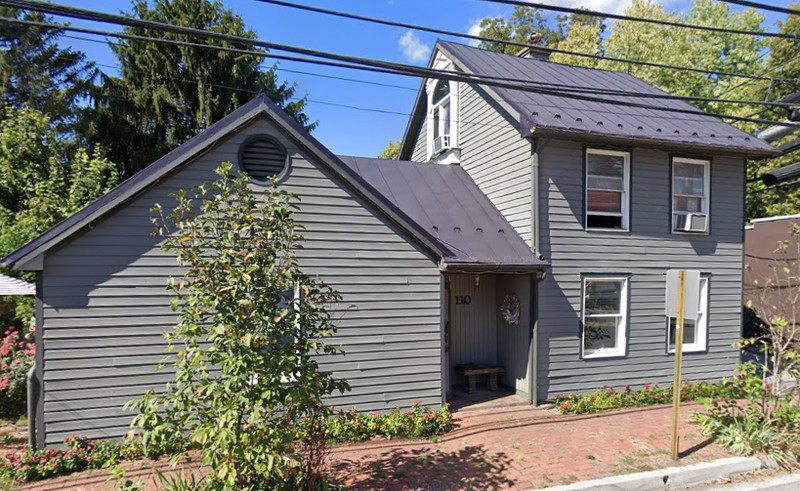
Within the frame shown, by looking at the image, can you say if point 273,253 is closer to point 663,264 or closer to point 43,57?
point 663,264

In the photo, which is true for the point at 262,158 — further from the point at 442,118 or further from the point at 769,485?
the point at 769,485

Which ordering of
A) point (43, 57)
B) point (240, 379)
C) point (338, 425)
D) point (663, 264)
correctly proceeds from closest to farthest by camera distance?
point (240, 379), point (338, 425), point (663, 264), point (43, 57)

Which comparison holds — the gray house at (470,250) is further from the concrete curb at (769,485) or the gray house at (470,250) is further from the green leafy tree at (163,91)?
the green leafy tree at (163,91)

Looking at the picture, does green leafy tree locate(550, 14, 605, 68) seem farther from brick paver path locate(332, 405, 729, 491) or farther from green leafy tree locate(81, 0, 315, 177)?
brick paver path locate(332, 405, 729, 491)

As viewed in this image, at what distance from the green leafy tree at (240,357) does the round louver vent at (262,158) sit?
274cm

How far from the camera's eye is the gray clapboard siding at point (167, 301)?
19.9 feet

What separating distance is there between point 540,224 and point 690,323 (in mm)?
4692

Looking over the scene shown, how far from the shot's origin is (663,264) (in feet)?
31.0

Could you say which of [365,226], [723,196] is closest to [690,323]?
[723,196]

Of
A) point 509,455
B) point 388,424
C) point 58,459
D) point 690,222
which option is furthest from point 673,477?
point 58,459

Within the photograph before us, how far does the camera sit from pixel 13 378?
7.37 m

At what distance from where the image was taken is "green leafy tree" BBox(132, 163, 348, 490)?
3.73 m

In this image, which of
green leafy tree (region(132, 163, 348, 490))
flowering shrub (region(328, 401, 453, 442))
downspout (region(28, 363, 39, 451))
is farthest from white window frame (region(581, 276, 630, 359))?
downspout (region(28, 363, 39, 451))

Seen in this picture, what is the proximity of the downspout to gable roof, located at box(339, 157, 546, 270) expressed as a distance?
578 cm
